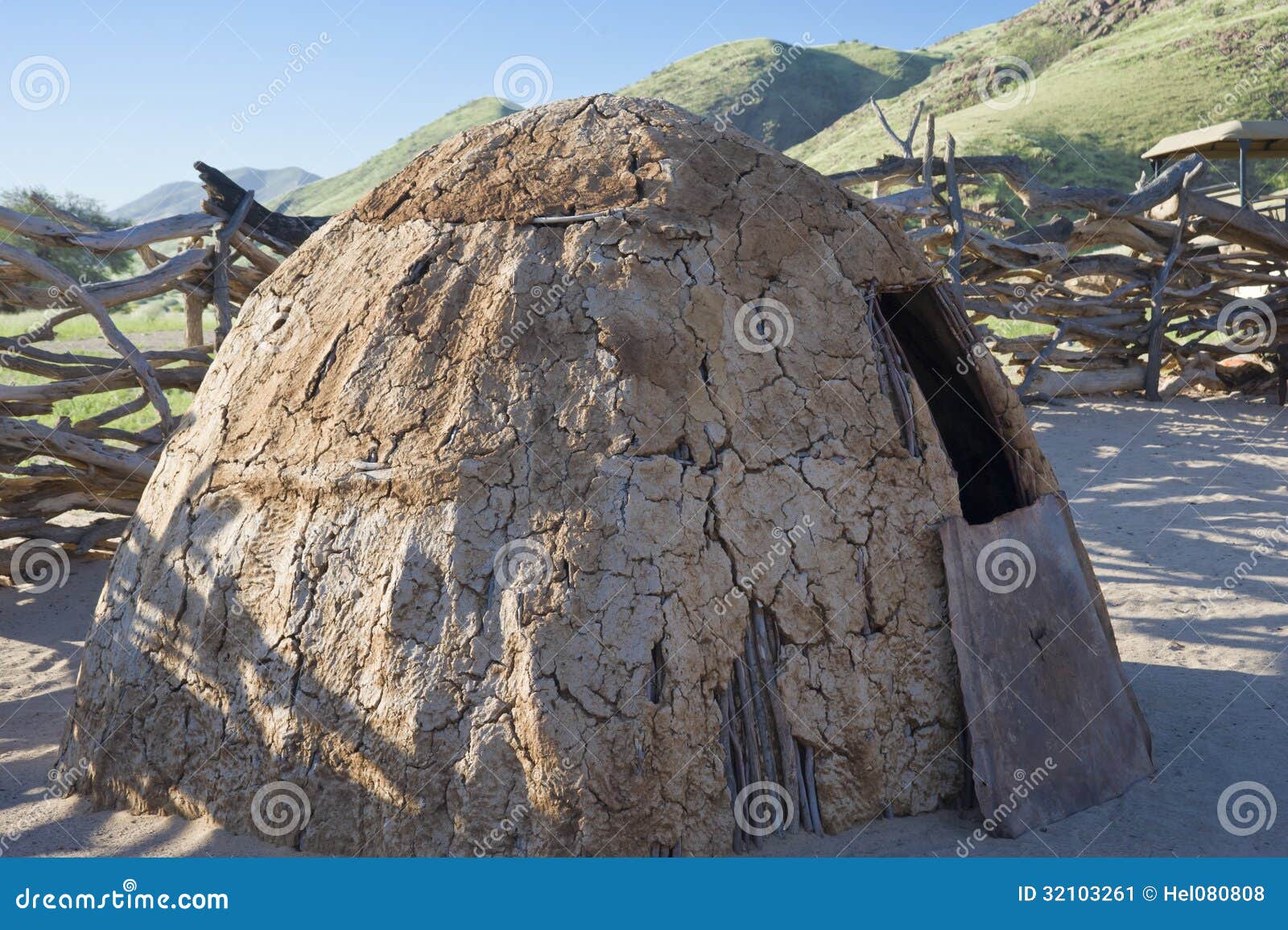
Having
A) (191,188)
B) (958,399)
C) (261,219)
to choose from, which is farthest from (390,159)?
(191,188)

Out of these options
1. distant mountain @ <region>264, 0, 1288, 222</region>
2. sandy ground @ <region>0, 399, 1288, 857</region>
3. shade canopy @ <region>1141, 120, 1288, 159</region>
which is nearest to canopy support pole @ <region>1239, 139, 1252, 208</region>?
shade canopy @ <region>1141, 120, 1288, 159</region>

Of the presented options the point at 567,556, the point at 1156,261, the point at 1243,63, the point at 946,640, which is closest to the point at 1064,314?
the point at 1156,261

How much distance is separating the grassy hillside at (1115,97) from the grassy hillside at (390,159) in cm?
3302

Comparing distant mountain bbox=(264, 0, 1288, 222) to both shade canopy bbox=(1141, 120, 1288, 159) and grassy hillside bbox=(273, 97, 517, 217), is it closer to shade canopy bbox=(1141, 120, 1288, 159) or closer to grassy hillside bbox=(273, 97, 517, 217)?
grassy hillside bbox=(273, 97, 517, 217)

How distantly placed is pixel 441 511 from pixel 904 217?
23.1 feet

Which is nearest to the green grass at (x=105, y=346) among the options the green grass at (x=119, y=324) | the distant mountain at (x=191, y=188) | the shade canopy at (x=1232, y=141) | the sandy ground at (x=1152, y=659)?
the green grass at (x=119, y=324)

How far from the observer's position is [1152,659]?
4238 mm

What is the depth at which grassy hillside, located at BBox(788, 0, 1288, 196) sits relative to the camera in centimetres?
2852

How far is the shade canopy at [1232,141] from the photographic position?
9.61 meters

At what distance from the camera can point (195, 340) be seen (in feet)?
21.1

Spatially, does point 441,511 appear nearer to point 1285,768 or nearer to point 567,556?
point 567,556

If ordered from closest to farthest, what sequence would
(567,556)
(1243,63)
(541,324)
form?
(567,556) → (541,324) → (1243,63)

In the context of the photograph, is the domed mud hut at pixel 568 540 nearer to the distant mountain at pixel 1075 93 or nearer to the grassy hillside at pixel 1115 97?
the distant mountain at pixel 1075 93

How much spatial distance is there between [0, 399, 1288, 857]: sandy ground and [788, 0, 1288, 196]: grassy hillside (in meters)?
21.1
